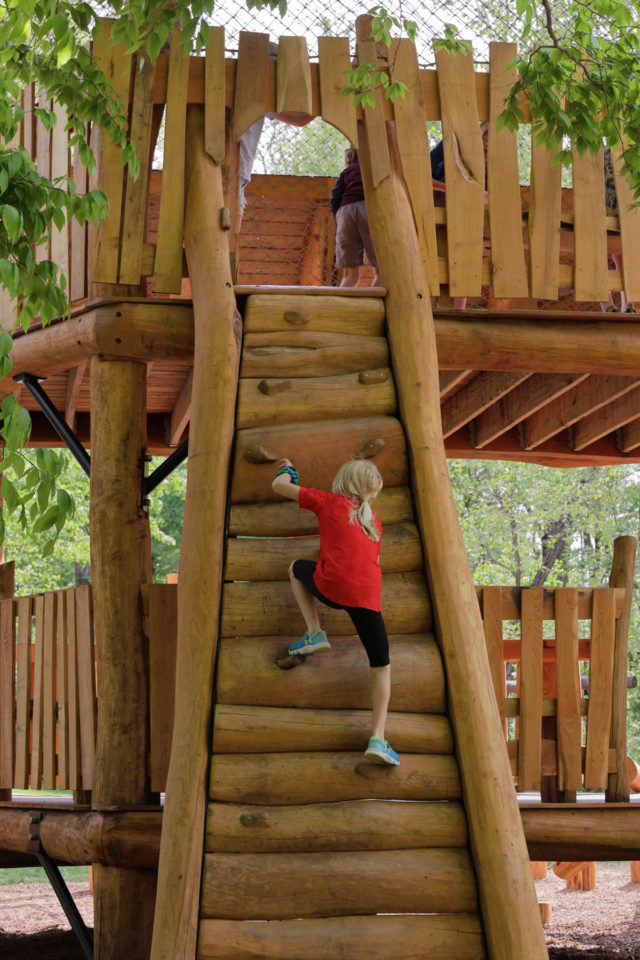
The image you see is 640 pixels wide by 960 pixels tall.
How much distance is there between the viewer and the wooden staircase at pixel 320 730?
411 centimetres

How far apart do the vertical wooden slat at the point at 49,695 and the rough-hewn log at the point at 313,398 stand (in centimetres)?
185

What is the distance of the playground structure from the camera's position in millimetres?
4230

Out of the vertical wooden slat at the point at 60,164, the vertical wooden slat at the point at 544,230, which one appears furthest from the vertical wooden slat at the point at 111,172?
the vertical wooden slat at the point at 544,230

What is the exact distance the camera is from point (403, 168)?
6.52 metres

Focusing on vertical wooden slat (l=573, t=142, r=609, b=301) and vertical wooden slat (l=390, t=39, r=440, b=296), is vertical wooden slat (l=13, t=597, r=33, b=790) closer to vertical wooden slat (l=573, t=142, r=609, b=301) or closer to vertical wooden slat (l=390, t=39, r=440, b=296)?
vertical wooden slat (l=390, t=39, r=440, b=296)

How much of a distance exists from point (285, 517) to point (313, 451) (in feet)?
1.26

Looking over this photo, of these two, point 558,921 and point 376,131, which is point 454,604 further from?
point 558,921

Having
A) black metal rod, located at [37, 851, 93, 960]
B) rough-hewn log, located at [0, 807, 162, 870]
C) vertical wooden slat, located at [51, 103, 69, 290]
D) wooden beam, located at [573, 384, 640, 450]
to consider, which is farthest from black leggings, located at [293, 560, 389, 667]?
wooden beam, located at [573, 384, 640, 450]

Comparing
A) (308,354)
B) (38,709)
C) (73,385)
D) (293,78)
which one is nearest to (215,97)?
(293,78)

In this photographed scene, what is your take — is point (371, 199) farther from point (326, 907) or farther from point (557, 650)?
point (326, 907)

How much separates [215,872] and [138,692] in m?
1.79

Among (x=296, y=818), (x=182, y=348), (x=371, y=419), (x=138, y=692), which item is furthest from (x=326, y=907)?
(x=182, y=348)

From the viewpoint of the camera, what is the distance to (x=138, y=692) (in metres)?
5.83

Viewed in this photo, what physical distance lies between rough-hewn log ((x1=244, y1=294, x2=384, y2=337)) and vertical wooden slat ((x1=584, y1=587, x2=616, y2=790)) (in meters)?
2.03
